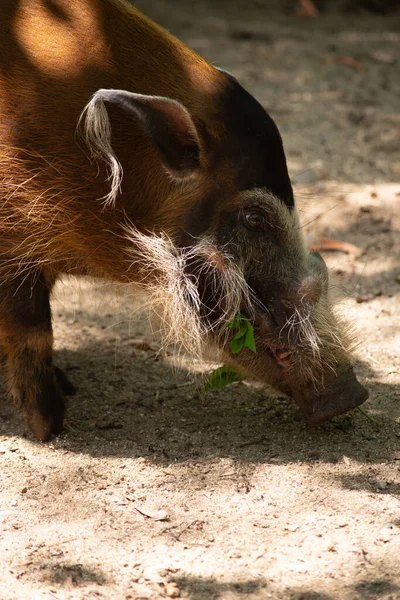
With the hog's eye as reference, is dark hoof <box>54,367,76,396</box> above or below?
below

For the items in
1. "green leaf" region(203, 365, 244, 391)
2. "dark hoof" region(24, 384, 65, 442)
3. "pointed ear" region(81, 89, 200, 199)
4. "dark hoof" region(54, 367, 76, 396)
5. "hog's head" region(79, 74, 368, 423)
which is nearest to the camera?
"pointed ear" region(81, 89, 200, 199)

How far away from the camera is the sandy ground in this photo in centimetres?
274

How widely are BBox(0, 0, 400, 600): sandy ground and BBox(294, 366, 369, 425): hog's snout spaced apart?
132 mm

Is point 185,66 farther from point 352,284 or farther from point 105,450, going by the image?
point 352,284

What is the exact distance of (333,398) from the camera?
3480 millimetres

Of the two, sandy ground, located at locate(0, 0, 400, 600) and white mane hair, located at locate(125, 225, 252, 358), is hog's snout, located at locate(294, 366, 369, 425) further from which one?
white mane hair, located at locate(125, 225, 252, 358)

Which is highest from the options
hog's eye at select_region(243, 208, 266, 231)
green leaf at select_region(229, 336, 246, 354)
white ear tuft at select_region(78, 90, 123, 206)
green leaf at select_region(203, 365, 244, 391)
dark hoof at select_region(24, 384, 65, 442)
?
white ear tuft at select_region(78, 90, 123, 206)

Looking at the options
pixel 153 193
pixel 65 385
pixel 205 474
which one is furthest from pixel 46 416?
pixel 153 193

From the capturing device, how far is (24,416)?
3.69 m

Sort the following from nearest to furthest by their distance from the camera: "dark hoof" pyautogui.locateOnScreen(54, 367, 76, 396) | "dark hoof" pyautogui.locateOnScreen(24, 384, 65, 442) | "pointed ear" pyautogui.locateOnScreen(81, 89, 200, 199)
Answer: "pointed ear" pyautogui.locateOnScreen(81, 89, 200, 199)
"dark hoof" pyautogui.locateOnScreen(24, 384, 65, 442)
"dark hoof" pyautogui.locateOnScreen(54, 367, 76, 396)

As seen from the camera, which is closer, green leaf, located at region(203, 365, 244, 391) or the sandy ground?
the sandy ground

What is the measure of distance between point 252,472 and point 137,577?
2.41 ft

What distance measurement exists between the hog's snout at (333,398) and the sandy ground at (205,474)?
0.43 ft

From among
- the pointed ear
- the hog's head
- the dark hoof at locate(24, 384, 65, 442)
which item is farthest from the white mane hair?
the dark hoof at locate(24, 384, 65, 442)
